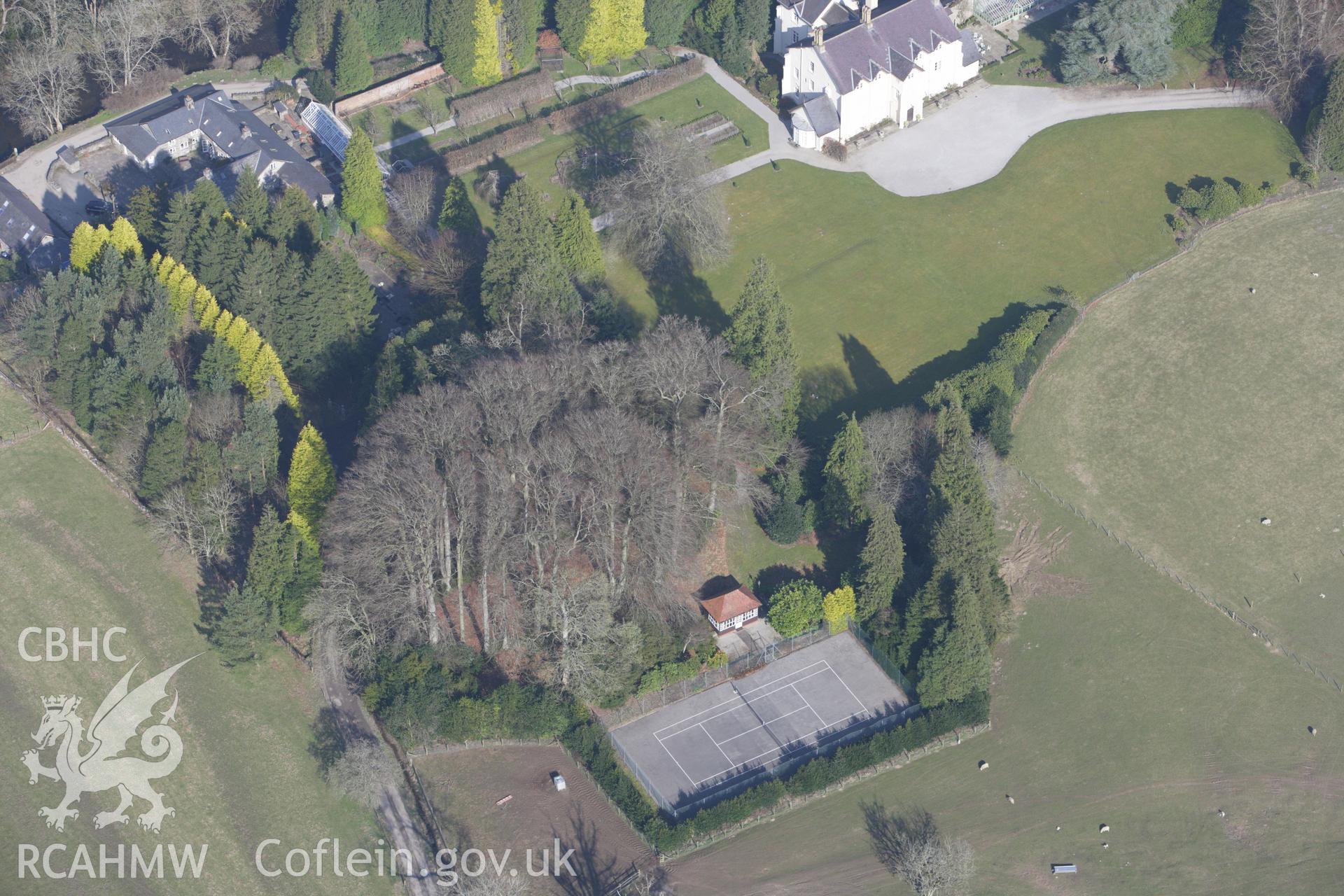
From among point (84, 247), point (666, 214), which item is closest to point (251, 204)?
point (84, 247)

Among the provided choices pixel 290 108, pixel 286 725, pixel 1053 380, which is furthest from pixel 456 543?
pixel 290 108

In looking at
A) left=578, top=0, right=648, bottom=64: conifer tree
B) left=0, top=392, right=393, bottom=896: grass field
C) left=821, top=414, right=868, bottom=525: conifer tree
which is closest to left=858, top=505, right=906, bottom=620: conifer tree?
left=821, top=414, right=868, bottom=525: conifer tree

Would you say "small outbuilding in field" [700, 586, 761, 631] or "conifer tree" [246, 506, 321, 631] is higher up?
"conifer tree" [246, 506, 321, 631]

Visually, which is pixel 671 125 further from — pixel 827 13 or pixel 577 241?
pixel 827 13

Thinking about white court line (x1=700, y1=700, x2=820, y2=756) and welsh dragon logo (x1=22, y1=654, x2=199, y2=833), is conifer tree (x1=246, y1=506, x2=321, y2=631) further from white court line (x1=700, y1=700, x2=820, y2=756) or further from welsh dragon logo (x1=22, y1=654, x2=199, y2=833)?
white court line (x1=700, y1=700, x2=820, y2=756)

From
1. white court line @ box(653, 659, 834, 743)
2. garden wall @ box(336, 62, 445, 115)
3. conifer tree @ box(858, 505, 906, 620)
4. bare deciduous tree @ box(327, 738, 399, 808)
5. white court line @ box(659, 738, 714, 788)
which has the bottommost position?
white court line @ box(659, 738, 714, 788)

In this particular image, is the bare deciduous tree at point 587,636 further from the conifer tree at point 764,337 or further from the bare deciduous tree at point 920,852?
the conifer tree at point 764,337

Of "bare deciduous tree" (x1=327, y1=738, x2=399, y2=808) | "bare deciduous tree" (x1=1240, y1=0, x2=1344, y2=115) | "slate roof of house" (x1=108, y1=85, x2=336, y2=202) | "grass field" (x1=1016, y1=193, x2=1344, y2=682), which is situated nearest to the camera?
"bare deciduous tree" (x1=327, y1=738, x2=399, y2=808)
